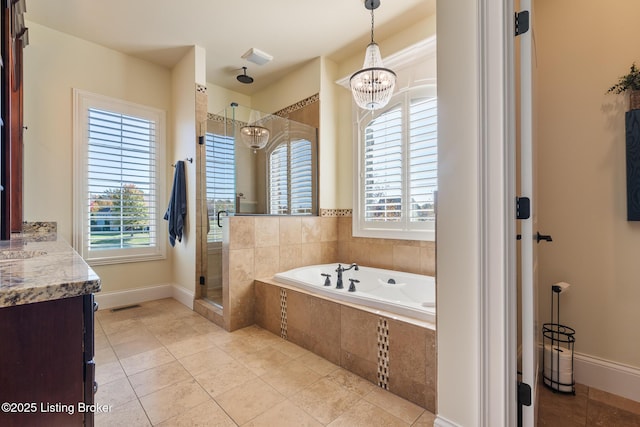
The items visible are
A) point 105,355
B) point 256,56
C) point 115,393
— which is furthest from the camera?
point 256,56

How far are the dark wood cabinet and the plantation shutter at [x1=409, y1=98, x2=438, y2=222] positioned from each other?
2599 millimetres

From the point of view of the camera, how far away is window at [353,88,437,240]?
9.06 ft

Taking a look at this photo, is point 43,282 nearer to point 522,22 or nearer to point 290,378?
point 290,378

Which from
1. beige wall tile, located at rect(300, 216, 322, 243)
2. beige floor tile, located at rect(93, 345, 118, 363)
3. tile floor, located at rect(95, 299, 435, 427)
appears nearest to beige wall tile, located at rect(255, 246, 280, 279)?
beige wall tile, located at rect(300, 216, 322, 243)

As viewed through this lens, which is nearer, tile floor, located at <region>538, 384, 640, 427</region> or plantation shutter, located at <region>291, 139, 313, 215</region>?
tile floor, located at <region>538, 384, 640, 427</region>

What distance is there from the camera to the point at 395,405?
1.68 meters

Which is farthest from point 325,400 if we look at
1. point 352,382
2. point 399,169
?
point 399,169

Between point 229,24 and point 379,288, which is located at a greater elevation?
point 229,24

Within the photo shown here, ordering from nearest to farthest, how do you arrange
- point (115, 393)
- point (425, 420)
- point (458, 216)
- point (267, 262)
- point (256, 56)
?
point (458, 216), point (425, 420), point (115, 393), point (267, 262), point (256, 56)

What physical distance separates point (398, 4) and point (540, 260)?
2.37 meters

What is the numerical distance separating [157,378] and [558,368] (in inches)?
101

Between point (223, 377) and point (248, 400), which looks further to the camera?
point (223, 377)

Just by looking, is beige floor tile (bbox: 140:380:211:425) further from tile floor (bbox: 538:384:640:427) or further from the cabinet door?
tile floor (bbox: 538:384:640:427)

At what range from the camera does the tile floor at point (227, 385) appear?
158 cm
